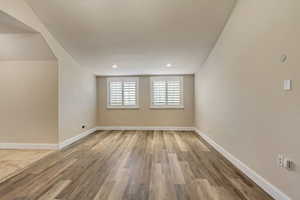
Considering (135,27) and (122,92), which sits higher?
(135,27)

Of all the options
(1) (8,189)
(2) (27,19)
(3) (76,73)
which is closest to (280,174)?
(1) (8,189)

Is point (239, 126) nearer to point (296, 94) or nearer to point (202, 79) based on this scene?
point (296, 94)

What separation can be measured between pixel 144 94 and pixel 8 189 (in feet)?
15.3

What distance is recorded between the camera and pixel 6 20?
8.62ft

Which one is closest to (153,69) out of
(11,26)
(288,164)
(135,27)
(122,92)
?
(122,92)

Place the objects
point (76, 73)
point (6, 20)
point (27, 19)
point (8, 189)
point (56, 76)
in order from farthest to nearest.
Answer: point (76, 73)
point (56, 76)
point (27, 19)
point (6, 20)
point (8, 189)

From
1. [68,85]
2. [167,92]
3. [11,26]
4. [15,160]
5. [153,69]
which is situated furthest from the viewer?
[167,92]

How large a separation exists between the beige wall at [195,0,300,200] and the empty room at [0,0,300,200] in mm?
14

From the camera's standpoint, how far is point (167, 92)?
6.22 m

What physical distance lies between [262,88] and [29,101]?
4579mm

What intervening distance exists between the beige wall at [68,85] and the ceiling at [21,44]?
120mm

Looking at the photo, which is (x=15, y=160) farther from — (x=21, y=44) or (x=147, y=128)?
(x=147, y=128)

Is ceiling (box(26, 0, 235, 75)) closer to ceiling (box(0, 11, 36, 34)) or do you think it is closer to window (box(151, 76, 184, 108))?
ceiling (box(0, 11, 36, 34))

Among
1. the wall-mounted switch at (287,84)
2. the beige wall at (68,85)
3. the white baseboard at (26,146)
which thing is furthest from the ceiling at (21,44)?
the wall-mounted switch at (287,84)
